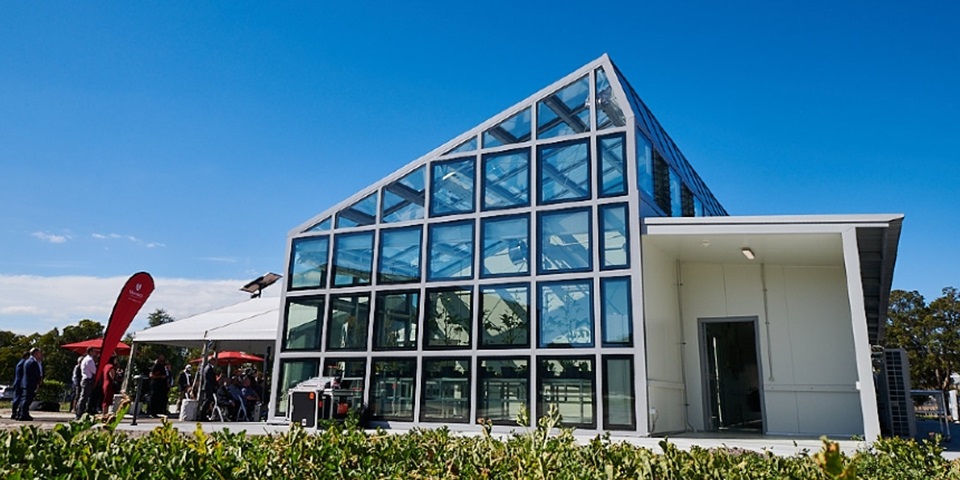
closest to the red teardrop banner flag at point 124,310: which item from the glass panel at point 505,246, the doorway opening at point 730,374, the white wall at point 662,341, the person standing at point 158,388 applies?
the person standing at point 158,388

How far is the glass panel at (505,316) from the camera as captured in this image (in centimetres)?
1026

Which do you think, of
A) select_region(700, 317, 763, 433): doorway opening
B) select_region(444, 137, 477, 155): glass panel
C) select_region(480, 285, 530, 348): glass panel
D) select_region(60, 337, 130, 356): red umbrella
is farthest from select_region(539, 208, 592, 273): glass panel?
select_region(60, 337, 130, 356): red umbrella

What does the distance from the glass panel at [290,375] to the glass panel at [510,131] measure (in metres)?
4.98

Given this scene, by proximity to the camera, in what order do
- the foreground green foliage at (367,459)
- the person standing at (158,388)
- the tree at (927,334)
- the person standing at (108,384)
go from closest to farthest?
the foreground green foliage at (367,459)
the person standing at (108,384)
the person standing at (158,388)
the tree at (927,334)

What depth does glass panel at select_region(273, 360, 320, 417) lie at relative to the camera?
11730mm

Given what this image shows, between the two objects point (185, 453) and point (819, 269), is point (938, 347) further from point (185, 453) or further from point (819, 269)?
point (185, 453)

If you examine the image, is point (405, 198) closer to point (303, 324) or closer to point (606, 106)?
point (303, 324)

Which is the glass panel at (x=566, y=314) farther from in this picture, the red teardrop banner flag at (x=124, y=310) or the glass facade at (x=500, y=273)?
the red teardrop banner flag at (x=124, y=310)

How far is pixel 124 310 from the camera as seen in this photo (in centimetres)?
1153

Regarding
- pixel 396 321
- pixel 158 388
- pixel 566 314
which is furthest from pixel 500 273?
pixel 158 388

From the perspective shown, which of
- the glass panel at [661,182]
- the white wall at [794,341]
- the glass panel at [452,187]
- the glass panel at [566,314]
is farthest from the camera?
the glass panel at [452,187]

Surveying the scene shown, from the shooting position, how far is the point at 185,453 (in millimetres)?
1997

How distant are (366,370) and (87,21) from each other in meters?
6.56

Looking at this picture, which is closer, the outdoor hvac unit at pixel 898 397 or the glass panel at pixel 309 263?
the outdoor hvac unit at pixel 898 397
